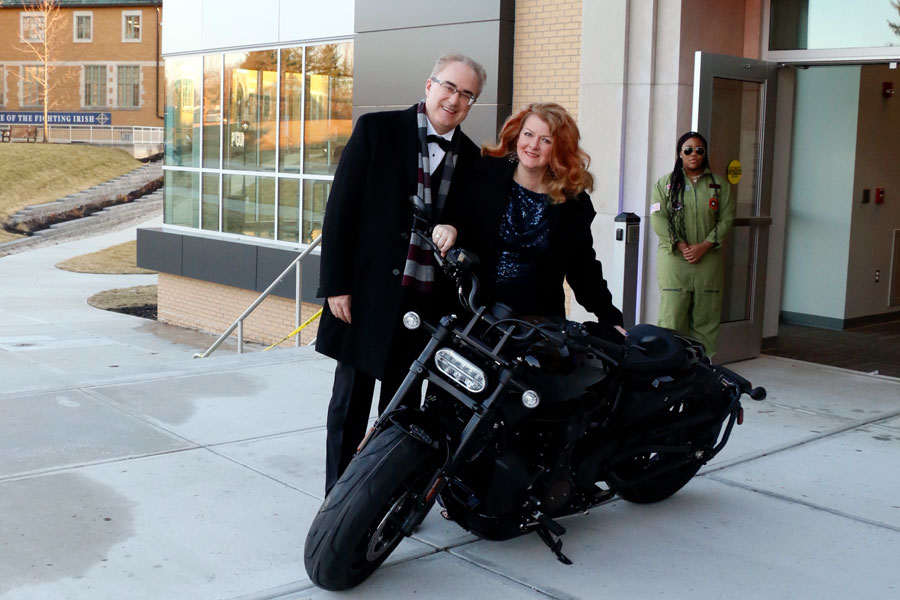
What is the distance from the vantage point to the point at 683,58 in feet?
26.5

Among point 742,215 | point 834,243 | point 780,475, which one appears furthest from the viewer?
point 834,243

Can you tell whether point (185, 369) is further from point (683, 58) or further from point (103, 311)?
point (103, 311)

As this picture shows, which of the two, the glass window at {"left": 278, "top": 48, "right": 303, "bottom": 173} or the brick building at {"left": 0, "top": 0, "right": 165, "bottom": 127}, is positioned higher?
the brick building at {"left": 0, "top": 0, "right": 165, "bottom": 127}

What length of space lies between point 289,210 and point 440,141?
1026 centimetres

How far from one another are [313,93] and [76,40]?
45380 millimetres

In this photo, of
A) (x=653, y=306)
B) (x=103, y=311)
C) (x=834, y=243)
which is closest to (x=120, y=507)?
(x=653, y=306)

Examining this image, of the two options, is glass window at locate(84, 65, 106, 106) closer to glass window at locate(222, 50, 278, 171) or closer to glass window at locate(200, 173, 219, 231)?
glass window at locate(200, 173, 219, 231)

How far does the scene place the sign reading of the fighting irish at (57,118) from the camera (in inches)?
2061

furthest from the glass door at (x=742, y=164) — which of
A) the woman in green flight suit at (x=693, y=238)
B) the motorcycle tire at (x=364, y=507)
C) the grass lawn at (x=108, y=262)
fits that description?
the grass lawn at (x=108, y=262)

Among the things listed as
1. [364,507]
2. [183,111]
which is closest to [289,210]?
A: [183,111]

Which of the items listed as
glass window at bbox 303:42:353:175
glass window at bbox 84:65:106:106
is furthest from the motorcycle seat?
glass window at bbox 84:65:106:106

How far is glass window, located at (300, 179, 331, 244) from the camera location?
13.8 metres

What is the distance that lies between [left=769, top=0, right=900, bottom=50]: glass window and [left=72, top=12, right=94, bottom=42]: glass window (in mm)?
51310

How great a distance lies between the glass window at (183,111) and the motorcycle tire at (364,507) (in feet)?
43.5
